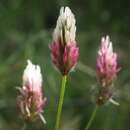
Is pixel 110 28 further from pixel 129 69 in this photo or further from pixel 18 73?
pixel 18 73

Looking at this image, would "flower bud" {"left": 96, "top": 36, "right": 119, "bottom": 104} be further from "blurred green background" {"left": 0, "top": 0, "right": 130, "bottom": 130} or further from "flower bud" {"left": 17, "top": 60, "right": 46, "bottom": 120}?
"blurred green background" {"left": 0, "top": 0, "right": 130, "bottom": 130}

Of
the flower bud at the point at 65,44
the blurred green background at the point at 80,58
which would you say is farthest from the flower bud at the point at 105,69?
the blurred green background at the point at 80,58

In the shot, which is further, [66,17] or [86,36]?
[86,36]

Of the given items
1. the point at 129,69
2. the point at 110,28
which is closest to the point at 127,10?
the point at 110,28

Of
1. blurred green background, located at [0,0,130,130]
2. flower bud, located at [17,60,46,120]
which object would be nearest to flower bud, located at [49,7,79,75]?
flower bud, located at [17,60,46,120]

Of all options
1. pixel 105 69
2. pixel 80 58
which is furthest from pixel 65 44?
pixel 80 58

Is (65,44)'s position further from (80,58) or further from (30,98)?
(80,58)

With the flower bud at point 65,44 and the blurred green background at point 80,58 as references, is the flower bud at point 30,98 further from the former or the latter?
the blurred green background at point 80,58

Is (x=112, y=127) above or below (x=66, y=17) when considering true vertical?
below
